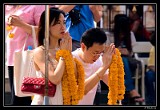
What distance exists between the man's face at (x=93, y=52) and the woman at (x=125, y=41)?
183 centimetres

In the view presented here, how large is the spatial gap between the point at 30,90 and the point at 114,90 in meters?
0.67

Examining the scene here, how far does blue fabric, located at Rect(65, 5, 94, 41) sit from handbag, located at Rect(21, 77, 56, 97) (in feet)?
3.49

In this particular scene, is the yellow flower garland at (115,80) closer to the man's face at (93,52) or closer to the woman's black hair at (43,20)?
the man's face at (93,52)

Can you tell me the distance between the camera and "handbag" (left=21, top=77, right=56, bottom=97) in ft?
13.1

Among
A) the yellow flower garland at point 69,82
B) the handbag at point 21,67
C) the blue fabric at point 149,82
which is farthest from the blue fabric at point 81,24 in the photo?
the blue fabric at point 149,82

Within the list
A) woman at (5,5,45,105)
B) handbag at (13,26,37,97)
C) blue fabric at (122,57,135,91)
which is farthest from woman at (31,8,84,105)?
blue fabric at (122,57,135,91)

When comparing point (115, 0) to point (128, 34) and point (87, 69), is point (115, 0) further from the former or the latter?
point (128, 34)

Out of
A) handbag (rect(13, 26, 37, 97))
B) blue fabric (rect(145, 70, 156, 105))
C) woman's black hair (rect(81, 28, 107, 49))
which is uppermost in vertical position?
woman's black hair (rect(81, 28, 107, 49))

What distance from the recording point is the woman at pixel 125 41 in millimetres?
6293

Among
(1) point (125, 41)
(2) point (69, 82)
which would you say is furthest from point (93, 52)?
(1) point (125, 41)

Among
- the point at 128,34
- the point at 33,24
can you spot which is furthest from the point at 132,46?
the point at 33,24

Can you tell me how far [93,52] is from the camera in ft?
14.5

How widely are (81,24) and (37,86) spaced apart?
3.91 ft

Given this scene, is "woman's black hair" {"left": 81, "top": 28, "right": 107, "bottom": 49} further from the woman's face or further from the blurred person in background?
the blurred person in background
